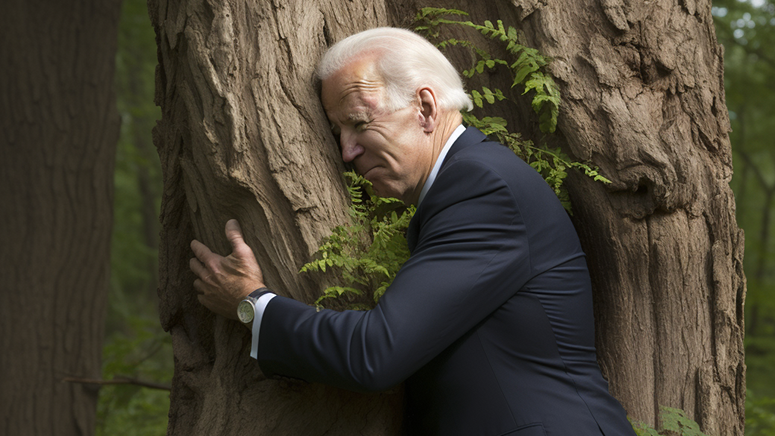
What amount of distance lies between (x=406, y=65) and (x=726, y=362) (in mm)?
2045

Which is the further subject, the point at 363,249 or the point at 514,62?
the point at 514,62

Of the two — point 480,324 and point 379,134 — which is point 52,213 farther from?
point 480,324

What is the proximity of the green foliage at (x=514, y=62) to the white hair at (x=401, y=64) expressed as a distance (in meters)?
0.35

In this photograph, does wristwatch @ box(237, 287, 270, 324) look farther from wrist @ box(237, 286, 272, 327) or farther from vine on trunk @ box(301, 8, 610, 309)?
vine on trunk @ box(301, 8, 610, 309)

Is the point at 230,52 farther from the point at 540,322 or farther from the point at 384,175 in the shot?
the point at 540,322

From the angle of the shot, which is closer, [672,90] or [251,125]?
[251,125]

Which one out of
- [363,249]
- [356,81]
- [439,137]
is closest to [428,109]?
[439,137]

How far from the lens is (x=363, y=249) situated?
244 centimetres

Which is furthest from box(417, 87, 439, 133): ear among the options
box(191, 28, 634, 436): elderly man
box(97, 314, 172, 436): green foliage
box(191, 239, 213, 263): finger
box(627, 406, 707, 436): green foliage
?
box(97, 314, 172, 436): green foliage

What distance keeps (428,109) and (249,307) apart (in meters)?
1.05

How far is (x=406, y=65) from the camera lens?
2312 mm

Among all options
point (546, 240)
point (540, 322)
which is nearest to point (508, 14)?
point (546, 240)

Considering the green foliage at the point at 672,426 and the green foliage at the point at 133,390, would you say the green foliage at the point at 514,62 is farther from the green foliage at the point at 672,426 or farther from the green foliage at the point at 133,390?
the green foliage at the point at 133,390

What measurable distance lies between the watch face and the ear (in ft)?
3.21
